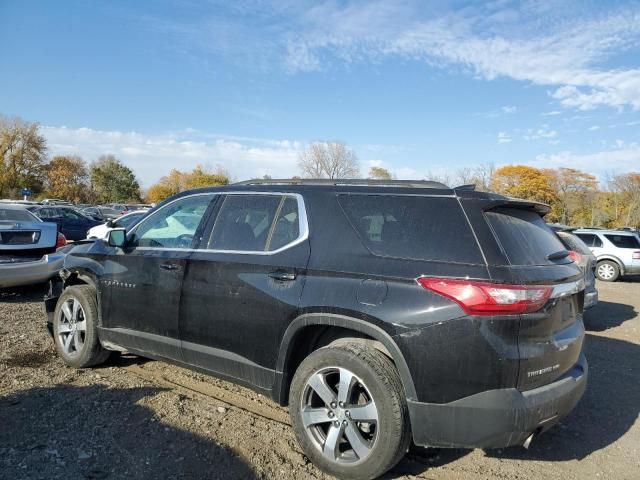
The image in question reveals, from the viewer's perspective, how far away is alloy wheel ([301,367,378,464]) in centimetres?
287

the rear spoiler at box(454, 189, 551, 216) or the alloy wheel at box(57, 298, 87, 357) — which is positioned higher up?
the rear spoiler at box(454, 189, 551, 216)

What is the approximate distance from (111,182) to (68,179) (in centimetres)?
606

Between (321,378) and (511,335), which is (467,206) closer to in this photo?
(511,335)

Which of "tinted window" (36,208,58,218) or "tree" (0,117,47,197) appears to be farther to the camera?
"tree" (0,117,47,197)

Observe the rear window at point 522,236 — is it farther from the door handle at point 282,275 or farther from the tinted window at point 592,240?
the tinted window at point 592,240

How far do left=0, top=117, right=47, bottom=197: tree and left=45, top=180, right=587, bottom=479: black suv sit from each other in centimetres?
6623

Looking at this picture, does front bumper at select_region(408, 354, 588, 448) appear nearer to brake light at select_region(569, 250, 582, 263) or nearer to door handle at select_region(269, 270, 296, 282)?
door handle at select_region(269, 270, 296, 282)

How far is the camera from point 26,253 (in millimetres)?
7422

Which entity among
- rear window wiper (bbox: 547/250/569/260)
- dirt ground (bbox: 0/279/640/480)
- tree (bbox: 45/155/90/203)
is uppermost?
tree (bbox: 45/155/90/203)

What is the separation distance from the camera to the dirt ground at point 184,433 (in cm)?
304

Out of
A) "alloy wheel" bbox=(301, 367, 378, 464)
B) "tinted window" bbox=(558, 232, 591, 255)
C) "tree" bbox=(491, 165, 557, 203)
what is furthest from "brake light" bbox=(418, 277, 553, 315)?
"tree" bbox=(491, 165, 557, 203)

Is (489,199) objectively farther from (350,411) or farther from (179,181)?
(179,181)

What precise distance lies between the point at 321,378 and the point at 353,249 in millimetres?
831

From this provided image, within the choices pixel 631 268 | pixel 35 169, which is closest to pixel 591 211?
pixel 631 268
